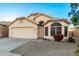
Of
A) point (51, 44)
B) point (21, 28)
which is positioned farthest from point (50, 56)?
point (21, 28)

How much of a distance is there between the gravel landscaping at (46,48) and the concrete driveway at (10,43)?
0.09m

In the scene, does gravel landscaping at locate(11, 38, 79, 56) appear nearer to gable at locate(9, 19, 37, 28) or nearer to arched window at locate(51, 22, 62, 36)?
arched window at locate(51, 22, 62, 36)

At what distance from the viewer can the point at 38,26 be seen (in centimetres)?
448

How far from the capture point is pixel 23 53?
4.39 metres

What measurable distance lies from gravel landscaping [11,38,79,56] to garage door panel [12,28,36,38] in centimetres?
14

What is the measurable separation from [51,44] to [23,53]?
582mm

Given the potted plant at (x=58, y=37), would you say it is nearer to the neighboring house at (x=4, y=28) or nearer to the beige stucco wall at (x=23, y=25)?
the beige stucco wall at (x=23, y=25)

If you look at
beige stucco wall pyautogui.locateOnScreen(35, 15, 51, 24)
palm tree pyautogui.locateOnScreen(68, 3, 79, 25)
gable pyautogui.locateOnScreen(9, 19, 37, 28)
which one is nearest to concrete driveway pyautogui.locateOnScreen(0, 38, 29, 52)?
gable pyautogui.locateOnScreen(9, 19, 37, 28)

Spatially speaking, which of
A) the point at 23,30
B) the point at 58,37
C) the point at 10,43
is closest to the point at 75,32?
the point at 58,37

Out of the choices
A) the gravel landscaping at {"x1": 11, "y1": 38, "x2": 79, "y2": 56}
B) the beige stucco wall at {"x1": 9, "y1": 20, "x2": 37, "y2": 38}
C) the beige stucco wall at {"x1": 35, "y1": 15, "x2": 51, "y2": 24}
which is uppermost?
the beige stucco wall at {"x1": 35, "y1": 15, "x2": 51, "y2": 24}

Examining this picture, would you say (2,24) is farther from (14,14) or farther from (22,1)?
(22,1)

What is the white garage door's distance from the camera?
4538 mm

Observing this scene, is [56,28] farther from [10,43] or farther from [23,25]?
[10,43]

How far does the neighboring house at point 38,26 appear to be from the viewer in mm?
4410
